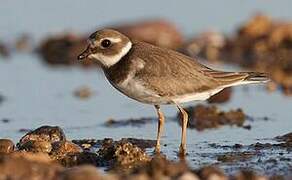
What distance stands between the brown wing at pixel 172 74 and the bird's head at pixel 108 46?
0.15 meters

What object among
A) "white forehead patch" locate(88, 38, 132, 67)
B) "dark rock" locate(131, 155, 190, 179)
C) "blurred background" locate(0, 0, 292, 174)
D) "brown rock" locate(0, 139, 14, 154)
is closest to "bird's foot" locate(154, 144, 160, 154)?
"blurred background" locate(0, 0, 292, 174)

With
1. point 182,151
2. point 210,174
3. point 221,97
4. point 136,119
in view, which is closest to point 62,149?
point 182,151

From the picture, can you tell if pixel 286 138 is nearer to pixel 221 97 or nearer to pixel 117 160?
pixel 117 160

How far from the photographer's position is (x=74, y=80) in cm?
1730

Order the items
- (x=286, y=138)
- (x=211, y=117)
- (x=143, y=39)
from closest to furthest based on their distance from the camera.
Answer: (x=286, y=138)
(x=211, y=117)
(x=143, y=39)

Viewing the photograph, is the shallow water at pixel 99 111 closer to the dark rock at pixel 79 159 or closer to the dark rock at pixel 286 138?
the dark rock at pixel 286 138

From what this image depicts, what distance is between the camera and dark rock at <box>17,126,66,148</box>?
10812 millimetres

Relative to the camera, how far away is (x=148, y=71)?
10.4 metres

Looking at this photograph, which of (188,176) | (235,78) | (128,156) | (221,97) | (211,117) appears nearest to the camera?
(188,176)

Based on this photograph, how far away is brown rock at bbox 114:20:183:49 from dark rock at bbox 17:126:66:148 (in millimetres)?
9529

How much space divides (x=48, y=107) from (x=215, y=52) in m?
5.93

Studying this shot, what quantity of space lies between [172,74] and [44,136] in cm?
162

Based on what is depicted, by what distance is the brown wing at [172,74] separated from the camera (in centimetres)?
1048

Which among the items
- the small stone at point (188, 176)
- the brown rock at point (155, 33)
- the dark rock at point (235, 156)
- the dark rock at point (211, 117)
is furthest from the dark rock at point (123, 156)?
the brown rock at point (155, 33)
